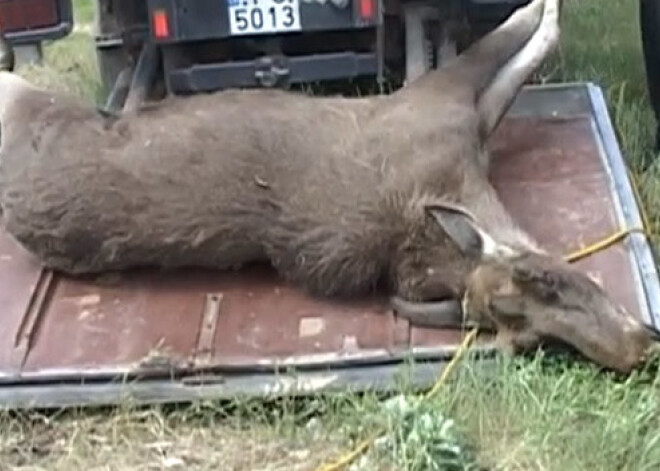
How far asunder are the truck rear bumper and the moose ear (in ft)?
4.94

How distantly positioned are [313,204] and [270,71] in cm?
139

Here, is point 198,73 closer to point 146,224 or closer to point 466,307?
point 146,224

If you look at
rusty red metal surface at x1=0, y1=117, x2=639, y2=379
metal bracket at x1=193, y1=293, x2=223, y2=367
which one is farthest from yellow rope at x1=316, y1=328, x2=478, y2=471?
metal bracket at x1=193, y1=293, x2=223, y2=367

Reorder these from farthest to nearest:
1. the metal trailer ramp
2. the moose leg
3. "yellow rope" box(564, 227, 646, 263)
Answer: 1. the moose leg
2. "yellow rope" box(564, 227, 646, 263)
3. the metal trailer ramp

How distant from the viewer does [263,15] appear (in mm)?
5969

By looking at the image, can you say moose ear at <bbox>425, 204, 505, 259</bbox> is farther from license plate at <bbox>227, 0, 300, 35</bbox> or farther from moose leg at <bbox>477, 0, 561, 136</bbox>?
license plate at <bbox>227, 0, 300, 35</bbox>

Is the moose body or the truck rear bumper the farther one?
the truck rear bumper

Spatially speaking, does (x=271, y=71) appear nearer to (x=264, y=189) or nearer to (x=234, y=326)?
(x=264, y=189)

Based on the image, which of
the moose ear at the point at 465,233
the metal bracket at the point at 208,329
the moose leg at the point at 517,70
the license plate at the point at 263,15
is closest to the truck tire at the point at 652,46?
the moose leg at the point at 517,70

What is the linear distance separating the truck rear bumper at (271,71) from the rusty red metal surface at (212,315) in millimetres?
933

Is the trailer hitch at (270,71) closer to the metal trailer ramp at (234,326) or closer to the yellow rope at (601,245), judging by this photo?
the metal trailer ramp at (234,326)

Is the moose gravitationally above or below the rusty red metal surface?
above

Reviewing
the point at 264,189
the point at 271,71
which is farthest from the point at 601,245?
the point at 271,71

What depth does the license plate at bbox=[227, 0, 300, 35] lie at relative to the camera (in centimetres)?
595
